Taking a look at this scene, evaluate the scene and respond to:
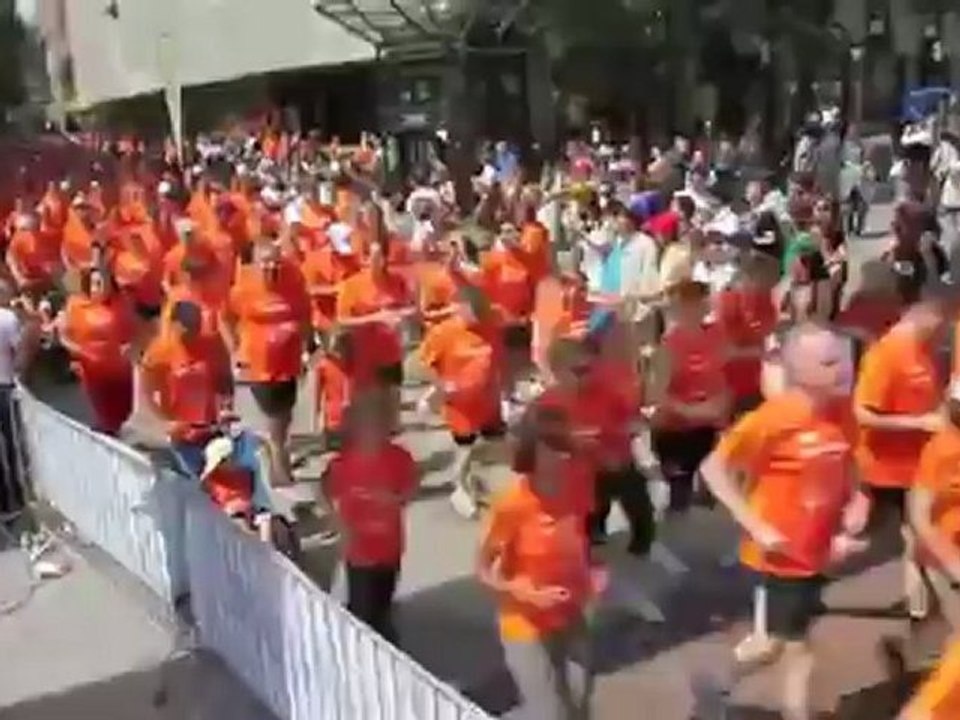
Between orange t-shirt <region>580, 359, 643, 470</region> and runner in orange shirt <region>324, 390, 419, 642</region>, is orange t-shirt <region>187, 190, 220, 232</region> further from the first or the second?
runner in orange shirt <region>324, 390, 419, 642</region>

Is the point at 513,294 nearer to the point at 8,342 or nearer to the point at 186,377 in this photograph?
the point at 186,377

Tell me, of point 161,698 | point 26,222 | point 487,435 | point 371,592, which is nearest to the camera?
point 371,592

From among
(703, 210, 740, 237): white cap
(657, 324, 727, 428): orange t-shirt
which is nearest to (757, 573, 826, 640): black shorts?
(657, 324, 727, 428): orange t-shirt

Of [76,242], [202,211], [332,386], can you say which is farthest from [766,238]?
[76,242]

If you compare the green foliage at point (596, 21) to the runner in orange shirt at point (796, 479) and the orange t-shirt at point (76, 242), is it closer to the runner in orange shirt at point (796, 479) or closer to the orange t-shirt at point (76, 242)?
the orange t-shirt at point (76, 242)

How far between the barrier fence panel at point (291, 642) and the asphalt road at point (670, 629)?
33.3 inches

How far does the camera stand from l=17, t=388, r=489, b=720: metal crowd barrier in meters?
6.04

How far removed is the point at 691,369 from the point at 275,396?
3.17m

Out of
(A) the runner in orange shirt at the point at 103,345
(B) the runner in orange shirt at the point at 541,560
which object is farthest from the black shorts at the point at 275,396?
(B) the runner in orange shirt at the point at 541,560

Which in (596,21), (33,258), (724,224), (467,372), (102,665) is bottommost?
(102,665)

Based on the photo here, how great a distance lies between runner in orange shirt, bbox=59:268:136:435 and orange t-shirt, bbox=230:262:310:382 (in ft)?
2.50

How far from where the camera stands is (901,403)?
784 cm

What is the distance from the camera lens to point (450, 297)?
461 inches

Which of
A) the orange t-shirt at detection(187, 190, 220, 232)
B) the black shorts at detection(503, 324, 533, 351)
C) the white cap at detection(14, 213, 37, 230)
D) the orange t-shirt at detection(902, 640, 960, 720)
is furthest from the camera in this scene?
the white cap at detection(14, 213, 37, 230)
